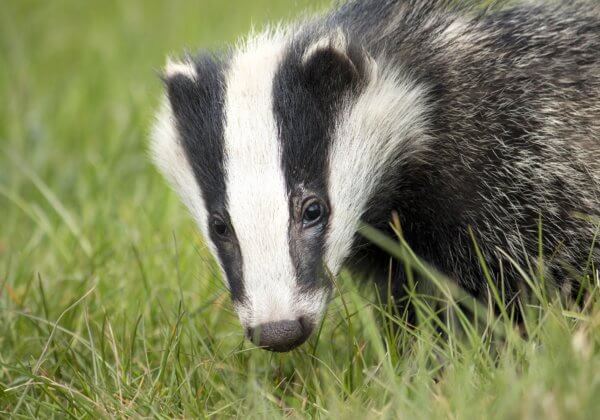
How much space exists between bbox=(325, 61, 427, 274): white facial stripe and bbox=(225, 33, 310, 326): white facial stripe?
0.74ft

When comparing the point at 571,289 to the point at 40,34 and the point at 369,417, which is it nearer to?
the point at 369,417

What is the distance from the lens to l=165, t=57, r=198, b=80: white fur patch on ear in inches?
151

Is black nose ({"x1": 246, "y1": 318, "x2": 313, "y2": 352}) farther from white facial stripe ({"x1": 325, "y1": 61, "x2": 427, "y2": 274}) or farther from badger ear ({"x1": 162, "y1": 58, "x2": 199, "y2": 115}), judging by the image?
badger ear ({"x1": 162, "y1": 58, "x2": 199, "y2": 115})

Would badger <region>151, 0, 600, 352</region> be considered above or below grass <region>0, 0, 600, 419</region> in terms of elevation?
above

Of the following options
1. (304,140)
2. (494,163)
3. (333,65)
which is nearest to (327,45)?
(333,65)

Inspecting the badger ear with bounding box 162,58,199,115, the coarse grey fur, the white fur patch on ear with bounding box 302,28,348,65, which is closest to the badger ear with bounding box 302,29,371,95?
the white fur patch on ear with bounding box 302,28,348,65

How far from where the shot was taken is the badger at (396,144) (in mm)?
3354

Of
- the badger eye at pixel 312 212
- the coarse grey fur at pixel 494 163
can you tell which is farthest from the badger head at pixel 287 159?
the coarse grey fur at pixel 494 163

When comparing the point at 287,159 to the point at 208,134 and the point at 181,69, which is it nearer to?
the point at 208,134

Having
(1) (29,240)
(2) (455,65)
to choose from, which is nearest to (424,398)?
(2) (455,65)

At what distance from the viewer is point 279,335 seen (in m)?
3.13

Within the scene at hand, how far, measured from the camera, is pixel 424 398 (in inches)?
105

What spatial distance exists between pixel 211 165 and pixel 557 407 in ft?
5.36

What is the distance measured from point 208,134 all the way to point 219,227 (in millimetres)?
353
